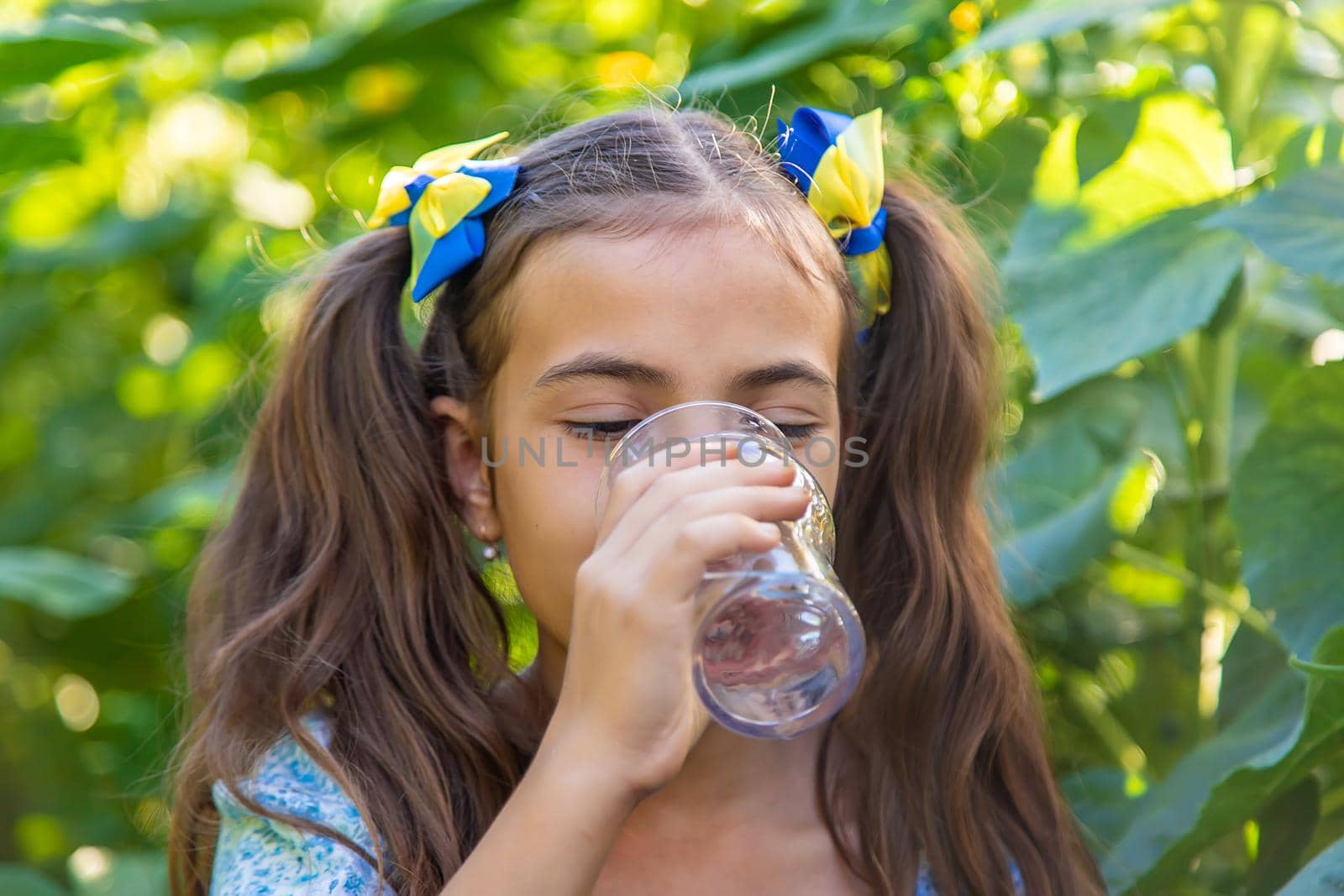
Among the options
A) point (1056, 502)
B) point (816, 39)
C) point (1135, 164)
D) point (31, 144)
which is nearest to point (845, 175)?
point (816, 39)

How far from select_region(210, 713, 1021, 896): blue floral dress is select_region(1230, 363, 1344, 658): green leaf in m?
0.80

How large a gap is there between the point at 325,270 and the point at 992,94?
2.61 feet

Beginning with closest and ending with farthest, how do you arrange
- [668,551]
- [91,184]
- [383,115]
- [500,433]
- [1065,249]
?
[668,551]
[500,433]
[1065,249]
[383,115]
[91,184]

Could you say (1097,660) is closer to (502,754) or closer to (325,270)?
(502,754)

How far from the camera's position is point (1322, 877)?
3.20 ft

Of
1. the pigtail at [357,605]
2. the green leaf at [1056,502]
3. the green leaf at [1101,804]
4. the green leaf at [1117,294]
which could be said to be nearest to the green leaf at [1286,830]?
the green leaf at [1101,804]

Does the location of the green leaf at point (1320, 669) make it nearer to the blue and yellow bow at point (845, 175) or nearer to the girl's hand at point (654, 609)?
the girl's hand at point (654, 609)

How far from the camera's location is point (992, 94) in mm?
1575

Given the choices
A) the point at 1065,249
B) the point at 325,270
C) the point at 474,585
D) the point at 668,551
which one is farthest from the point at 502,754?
the point at 1065,249

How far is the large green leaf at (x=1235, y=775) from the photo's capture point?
1.07 meters

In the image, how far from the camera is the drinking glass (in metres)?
0.88

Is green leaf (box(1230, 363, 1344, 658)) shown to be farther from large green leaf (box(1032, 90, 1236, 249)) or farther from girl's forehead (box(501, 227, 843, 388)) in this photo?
girl's forehead (box(501, 227, 843, 388))

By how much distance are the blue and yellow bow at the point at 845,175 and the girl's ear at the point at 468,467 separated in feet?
1.31

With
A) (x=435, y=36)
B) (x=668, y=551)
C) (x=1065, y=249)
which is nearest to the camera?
(x=668, y=551)
